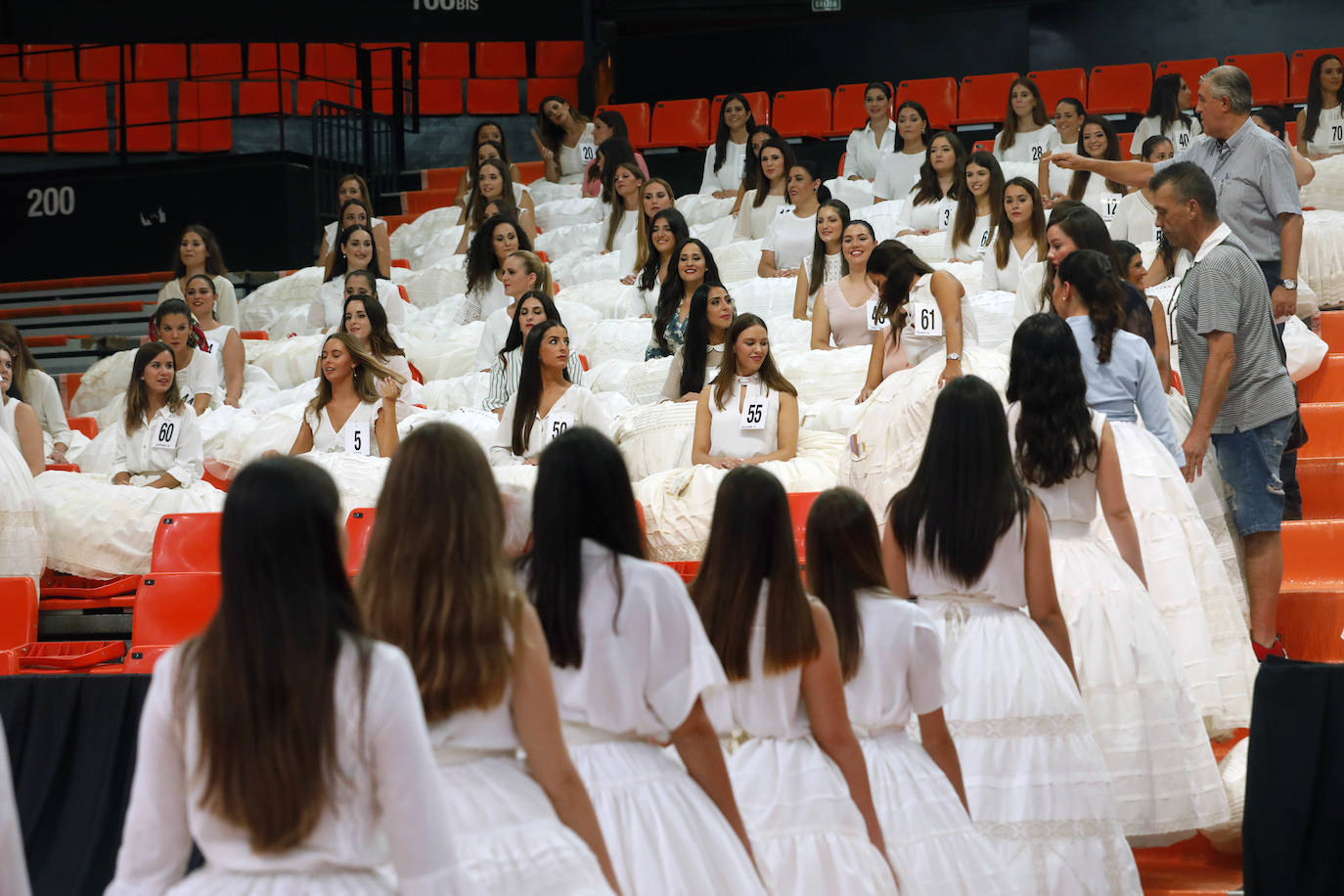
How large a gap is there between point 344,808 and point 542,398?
16.3 ft

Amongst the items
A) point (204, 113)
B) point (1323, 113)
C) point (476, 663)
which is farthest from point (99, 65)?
point (476, 663)

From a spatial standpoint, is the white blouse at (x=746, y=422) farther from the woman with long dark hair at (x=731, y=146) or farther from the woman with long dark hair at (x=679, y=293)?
the woman with long dark hair at (x=731, y=146)

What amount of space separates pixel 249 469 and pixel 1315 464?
5499 millimetres

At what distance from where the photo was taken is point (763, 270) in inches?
386

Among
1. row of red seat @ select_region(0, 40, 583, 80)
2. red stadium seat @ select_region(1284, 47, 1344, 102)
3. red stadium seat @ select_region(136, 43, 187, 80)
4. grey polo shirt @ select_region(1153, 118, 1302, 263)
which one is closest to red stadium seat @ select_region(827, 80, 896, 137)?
row of red seat @ select_region(0, 40, 583, 80)

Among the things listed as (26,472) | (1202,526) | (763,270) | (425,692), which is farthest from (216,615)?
(763,270)

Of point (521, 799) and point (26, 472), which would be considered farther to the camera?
point (26, 472)

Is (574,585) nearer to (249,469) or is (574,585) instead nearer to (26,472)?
(249,469)

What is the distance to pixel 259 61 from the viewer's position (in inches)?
580

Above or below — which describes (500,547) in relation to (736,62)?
below

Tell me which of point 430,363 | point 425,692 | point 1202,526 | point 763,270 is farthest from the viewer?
point 763,270

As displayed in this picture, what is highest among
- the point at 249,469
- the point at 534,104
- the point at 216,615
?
the point at 534,104

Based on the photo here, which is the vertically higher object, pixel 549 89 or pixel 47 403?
pixel 549 89

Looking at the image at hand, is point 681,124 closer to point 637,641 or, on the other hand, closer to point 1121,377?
point 1121,377
